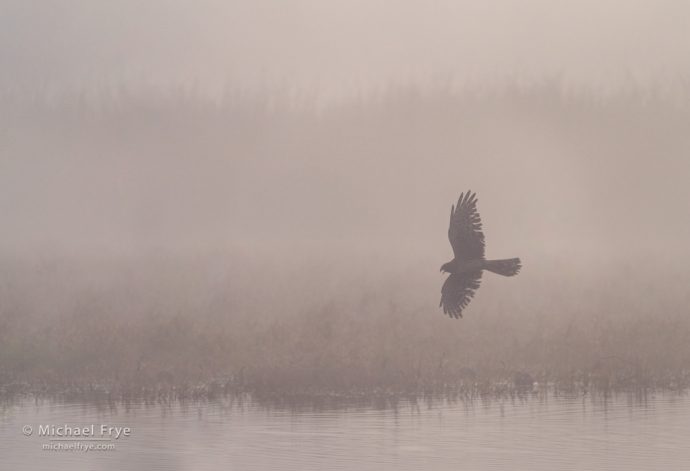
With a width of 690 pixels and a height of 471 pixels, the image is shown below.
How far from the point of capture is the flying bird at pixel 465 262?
4504 millimetres

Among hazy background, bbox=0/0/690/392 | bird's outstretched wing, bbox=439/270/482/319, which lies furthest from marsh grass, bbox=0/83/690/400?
bird's outstretched wing, bbox=439/270/482/319

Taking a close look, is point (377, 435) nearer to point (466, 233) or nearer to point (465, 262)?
point (465, 262)

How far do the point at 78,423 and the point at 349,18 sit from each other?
2131mm

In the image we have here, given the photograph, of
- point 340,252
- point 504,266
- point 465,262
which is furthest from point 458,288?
point 340,252

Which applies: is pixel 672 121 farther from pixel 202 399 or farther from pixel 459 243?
pixel 202 399

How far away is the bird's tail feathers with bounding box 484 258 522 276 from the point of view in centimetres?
448

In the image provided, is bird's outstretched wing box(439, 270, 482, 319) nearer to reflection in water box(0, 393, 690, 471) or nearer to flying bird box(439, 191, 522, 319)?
flying bird box(439, 191, 522, 319)

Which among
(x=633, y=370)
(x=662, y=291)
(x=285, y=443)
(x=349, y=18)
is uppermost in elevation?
(x=349, y=18)

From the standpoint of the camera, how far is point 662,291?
16.6 feet

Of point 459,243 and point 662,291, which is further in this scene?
point 662,291

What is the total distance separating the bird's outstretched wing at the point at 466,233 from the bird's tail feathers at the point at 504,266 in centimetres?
6

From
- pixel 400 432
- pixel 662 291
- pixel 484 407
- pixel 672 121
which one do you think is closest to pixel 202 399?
pixel 400 432

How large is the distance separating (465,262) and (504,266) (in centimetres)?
17

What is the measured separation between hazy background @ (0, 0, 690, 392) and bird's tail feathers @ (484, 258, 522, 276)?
50 centimetres
